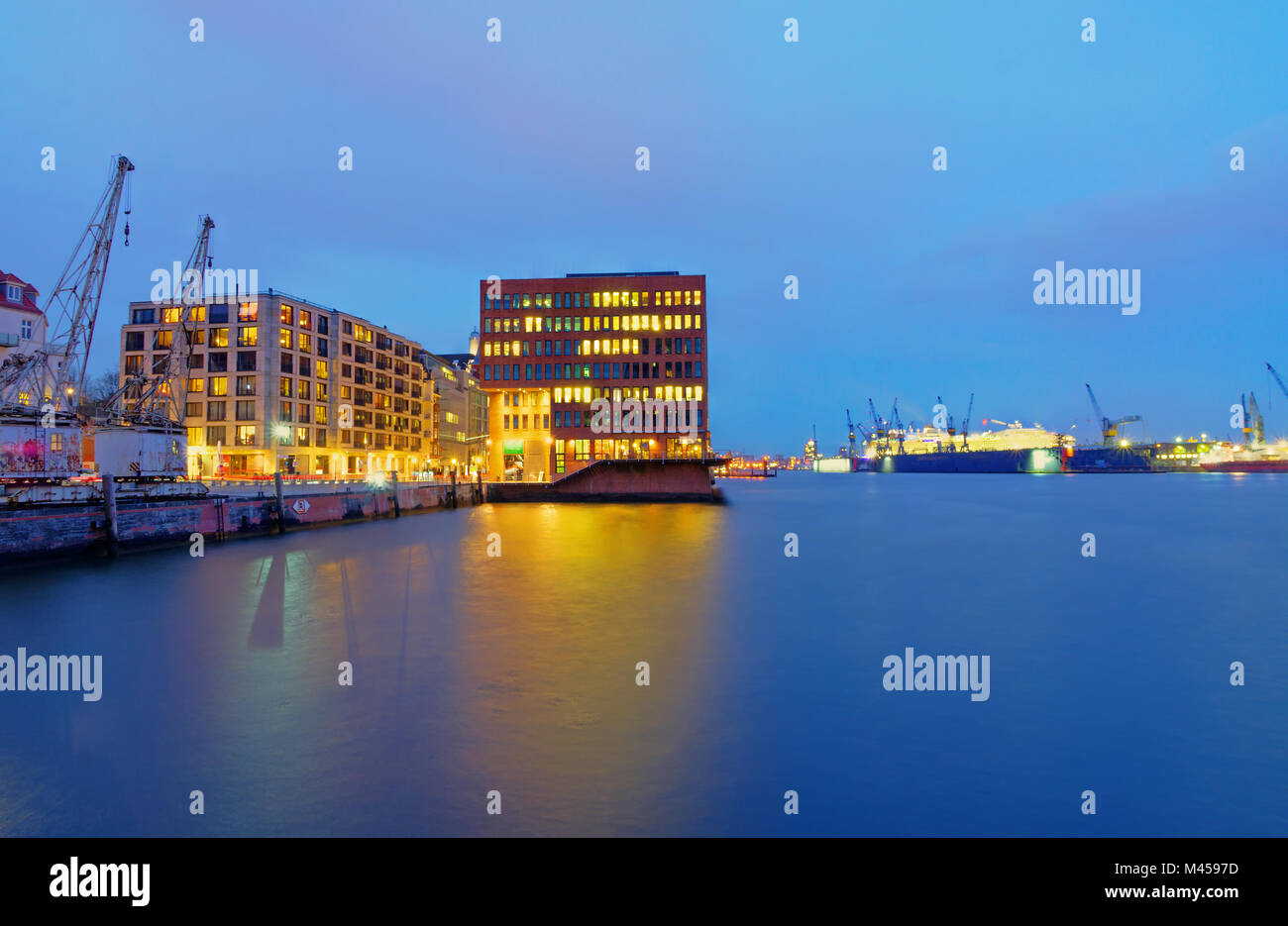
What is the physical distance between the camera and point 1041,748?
12398mm

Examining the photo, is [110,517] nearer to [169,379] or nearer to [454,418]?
[169,379]

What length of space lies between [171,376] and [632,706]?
2786 inches

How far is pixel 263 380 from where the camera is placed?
330ft

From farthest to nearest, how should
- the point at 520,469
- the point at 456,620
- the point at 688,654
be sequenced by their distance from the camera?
the point at 520,469
the point at 456,620
the point at 688,654

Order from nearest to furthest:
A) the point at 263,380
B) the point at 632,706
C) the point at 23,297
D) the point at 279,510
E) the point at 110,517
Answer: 1. the point at 632,706
2. the point at 110,517
3. the point at 279,510
4. the point at 23,297
5. the point at 263,380

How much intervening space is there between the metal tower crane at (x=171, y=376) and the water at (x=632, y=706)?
3036 centimetres

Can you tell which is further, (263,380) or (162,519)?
(263,380)

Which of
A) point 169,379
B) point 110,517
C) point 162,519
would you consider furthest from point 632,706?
point 169,379

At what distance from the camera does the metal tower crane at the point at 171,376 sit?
5722cm

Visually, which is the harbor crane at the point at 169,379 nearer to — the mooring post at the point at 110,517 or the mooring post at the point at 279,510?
the mooring post at the point at 279,510

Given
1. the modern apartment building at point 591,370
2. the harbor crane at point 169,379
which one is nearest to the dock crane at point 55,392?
the harbor crane at point 169,379
